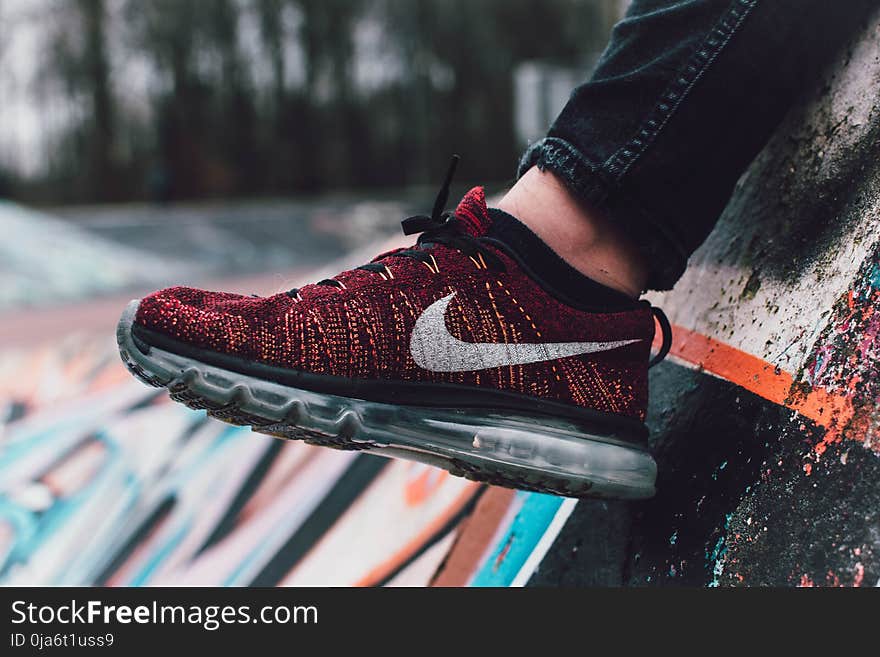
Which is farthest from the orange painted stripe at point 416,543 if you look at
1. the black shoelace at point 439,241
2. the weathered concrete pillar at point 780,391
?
the black shoelace at point 439,241

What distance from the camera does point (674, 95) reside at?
1003 millimetres

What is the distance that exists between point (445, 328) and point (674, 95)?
43cm

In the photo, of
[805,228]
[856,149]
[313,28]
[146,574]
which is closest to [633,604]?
[805,228]

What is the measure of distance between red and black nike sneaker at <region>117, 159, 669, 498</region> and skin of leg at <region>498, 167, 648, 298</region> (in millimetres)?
17

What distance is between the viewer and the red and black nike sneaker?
3.28ft

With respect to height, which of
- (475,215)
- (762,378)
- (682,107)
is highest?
(682,107)

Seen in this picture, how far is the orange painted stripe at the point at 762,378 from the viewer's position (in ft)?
3.11

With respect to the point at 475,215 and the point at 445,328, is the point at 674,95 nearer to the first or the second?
the point at 475,215

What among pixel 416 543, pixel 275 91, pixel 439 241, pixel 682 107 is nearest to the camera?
pixel 682 107

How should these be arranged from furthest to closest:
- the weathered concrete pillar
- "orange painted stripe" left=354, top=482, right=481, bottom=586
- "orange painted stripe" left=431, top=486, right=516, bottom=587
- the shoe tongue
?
"orange painted stripe" left=354, top=482, right=481, bottom=586 < "orange painted stripe" left=431, top=486, right=516, bottom=587 < the shoe tongue < the weathered concrete pillar

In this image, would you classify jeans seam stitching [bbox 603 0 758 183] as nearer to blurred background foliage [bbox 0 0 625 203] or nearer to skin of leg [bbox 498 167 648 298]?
skin of leg [bbox 498 167 648 298]

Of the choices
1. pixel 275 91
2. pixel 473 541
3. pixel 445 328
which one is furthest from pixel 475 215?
pixel 275 91

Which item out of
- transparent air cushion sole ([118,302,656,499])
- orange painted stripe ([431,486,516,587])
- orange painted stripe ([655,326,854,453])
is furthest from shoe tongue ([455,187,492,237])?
orange painted stripe ([431,486,516,587])

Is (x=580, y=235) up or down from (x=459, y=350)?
up
